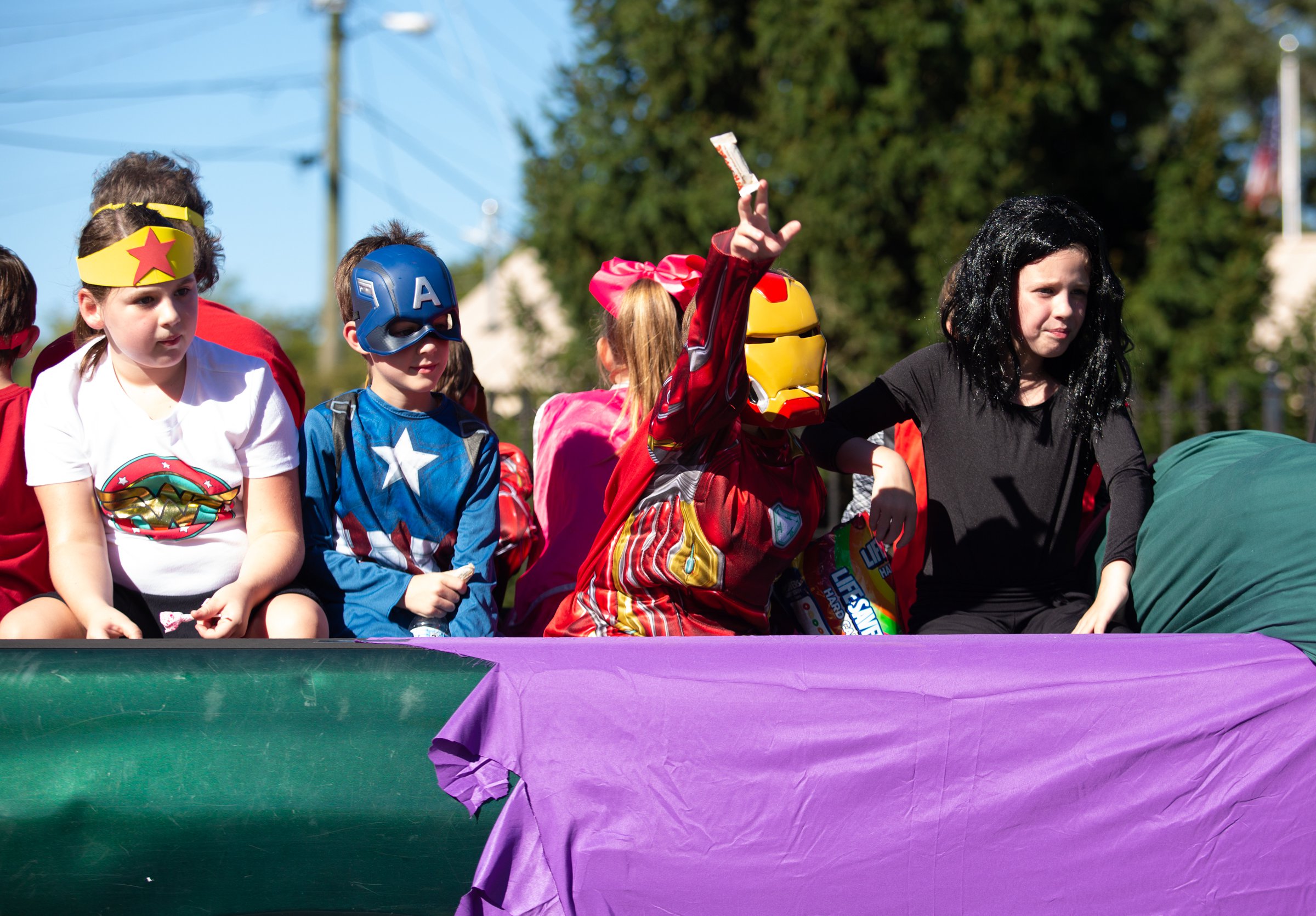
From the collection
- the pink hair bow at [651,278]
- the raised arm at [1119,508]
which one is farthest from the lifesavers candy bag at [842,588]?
A: the pink hair bow at [651,278]

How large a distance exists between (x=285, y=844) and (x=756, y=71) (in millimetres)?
9455

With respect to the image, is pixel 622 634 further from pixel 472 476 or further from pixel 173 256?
pixel 173 256

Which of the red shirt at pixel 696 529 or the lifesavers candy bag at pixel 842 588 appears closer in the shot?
the red shirt at pixel 696 529

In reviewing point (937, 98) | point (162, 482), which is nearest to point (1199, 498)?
point (162, 482)

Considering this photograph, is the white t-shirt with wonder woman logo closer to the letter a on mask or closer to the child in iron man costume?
the letter a on mask

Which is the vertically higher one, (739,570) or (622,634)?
(739,570)

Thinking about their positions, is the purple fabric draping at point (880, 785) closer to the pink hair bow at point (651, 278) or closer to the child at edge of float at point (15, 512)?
the pink hair bow at point (651, 278)

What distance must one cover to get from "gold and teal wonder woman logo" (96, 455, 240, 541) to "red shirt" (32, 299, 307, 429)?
1.69 feet

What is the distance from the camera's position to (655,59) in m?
9.65

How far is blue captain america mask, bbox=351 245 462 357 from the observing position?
245 cm

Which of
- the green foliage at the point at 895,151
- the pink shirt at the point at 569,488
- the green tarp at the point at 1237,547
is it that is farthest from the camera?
the green foliage at the point at 895,151

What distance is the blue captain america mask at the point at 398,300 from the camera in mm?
2445

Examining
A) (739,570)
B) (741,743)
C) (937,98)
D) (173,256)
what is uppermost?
(937,98)

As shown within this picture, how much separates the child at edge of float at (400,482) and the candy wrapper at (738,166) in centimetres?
95
